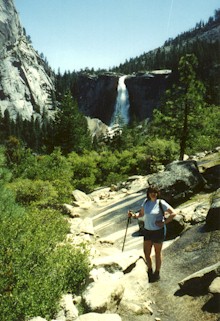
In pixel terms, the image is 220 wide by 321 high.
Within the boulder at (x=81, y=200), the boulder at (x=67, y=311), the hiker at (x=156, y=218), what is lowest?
the boulder at (x=81, y=200)

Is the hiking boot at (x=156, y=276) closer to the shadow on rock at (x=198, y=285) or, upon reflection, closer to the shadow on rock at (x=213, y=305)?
the shadow on rock at (x=198, y=285)

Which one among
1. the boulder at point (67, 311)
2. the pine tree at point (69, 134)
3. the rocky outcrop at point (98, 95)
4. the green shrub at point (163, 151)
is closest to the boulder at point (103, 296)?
the boulder at point (67, 311)

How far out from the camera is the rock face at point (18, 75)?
372 ft

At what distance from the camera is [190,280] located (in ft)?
22.3

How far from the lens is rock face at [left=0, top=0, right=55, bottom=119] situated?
113250 millimetres

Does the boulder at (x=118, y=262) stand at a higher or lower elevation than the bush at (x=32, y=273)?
Answer: lower

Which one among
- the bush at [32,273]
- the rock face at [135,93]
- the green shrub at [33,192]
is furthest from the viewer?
the rock face at [135,93]

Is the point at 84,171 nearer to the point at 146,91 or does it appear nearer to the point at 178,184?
the point at 178,184

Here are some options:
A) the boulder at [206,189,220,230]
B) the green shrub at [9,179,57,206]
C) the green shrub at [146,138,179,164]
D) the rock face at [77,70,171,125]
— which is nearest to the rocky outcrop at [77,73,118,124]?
the rock face at [77,70,171,125]

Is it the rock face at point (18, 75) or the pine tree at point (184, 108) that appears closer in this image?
the pine tree at point (184, 108)

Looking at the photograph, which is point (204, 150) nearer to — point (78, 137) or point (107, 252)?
point (78, 137)

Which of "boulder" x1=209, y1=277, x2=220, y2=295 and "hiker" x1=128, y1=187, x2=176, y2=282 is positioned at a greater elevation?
"hiker" x1=128, y1=187, x2=176, y2=282

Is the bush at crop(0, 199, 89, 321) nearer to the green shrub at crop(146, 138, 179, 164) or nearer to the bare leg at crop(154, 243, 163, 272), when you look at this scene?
the bare leg at crop(154, 243, 163, 272)

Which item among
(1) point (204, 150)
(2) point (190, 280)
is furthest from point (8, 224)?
(1) point (204, 150)
